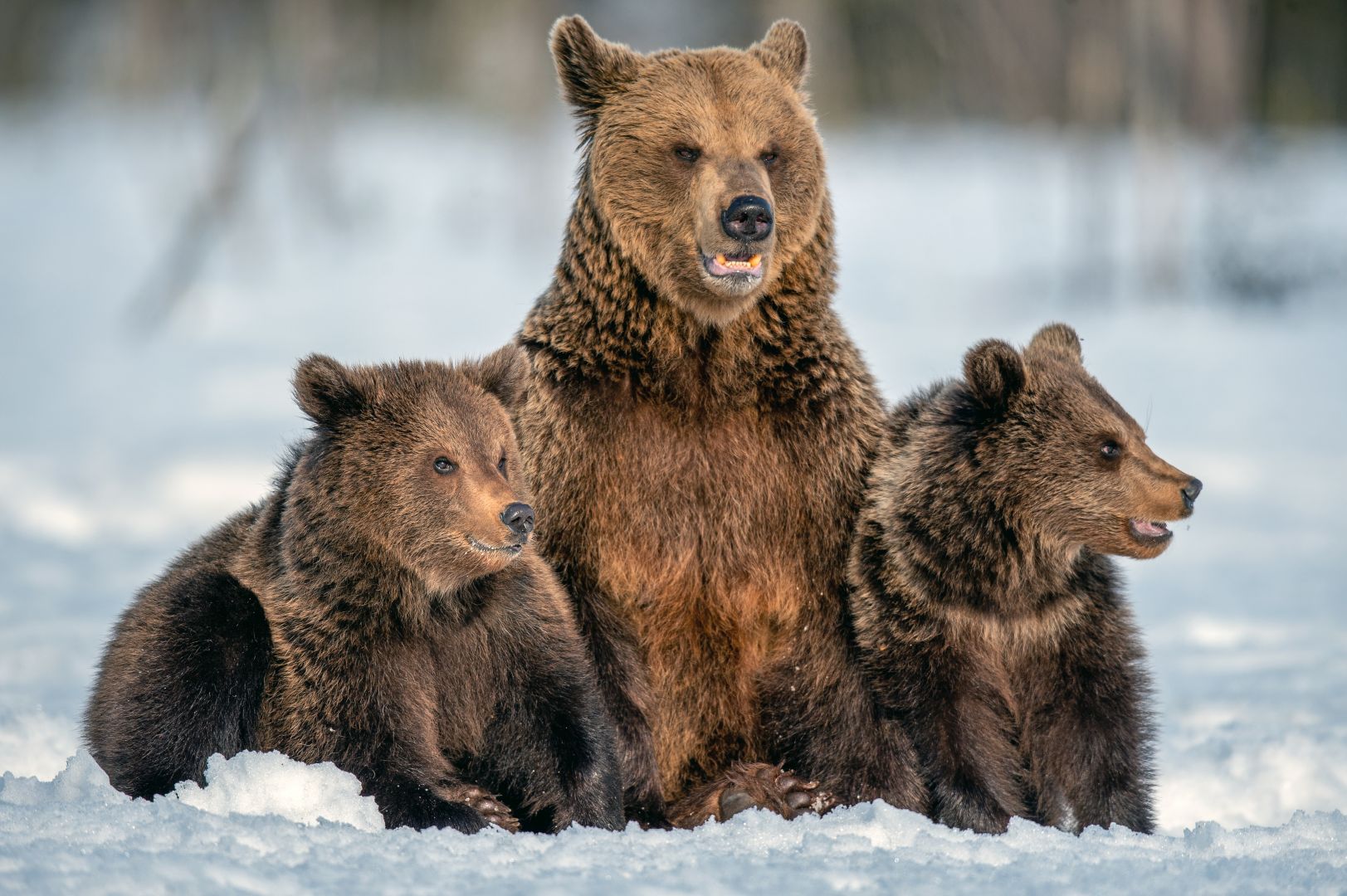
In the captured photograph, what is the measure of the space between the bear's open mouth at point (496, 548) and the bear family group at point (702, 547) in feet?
0.43

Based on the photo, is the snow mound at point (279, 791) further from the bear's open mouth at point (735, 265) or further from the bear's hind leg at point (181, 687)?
the bear's open mouth at point (735, 265)

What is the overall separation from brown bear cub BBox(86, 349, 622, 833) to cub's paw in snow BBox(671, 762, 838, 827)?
0.52 m

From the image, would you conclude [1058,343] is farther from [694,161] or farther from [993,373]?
[694,161]

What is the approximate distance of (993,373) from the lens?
5738 millimetres

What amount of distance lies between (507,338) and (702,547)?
15.2m

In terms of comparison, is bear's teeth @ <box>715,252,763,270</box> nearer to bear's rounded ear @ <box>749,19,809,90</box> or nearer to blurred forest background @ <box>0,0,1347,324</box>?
bear's rounded ear @ <box>749,19,809,90</box>

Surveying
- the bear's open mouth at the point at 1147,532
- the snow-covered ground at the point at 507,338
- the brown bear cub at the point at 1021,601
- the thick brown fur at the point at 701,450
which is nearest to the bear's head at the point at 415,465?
the thick brown fur at the point at 701,450

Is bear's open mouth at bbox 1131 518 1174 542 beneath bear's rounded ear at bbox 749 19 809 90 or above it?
beneath

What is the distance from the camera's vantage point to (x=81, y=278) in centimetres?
2653

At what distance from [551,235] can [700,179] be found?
24442 mm

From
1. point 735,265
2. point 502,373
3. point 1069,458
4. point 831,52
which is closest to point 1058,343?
point 1069,458

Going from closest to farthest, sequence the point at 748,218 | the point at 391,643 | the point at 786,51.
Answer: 1. the point at 391,643
2. the point at 748,218
3. the point at 786,51

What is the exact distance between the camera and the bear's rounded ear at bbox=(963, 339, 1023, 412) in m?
5.70

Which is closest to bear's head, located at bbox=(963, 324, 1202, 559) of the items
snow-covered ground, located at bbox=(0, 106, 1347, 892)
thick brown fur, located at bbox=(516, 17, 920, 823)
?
thick brown fur, located at bbox=(516, 17, 920, 823)
